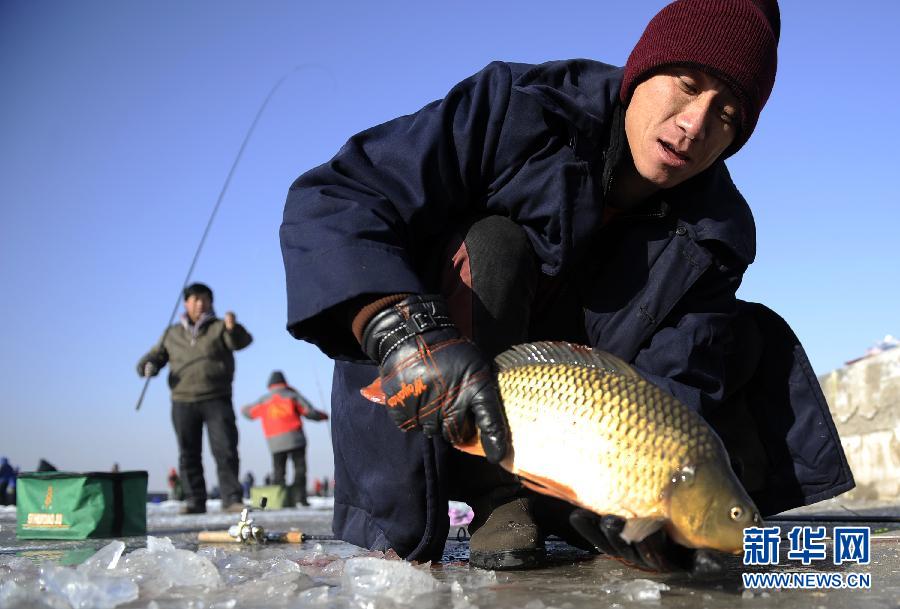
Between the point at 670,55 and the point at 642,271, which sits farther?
the point at 642,271

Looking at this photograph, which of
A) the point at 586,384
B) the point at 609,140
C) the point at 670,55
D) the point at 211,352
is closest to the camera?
the point at 586,384

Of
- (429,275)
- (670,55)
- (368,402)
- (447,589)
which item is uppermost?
(670,55)

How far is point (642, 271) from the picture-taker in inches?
104

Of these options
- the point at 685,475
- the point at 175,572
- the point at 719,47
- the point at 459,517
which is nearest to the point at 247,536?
the point at 459,517

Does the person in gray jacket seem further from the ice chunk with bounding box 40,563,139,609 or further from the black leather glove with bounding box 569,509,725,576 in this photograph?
the black leather glove with bounding box 569,509,725,576

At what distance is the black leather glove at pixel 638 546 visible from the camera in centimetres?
171

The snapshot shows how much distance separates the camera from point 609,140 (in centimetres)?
255

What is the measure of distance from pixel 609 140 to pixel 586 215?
0.27 meters

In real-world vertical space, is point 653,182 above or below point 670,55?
below

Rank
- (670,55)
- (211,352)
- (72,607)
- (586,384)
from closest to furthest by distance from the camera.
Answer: (72,607) < (586,384) < (670,55) < (211,352)

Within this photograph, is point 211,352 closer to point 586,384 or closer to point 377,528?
point 377,528

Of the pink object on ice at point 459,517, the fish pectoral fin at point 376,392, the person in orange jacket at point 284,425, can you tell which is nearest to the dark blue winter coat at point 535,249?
the fish pectoral fin at point 376,392

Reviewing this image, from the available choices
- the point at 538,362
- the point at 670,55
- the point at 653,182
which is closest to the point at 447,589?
the point at 538,362

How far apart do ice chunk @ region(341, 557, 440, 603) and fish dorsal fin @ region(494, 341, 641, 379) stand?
1.57 feet
